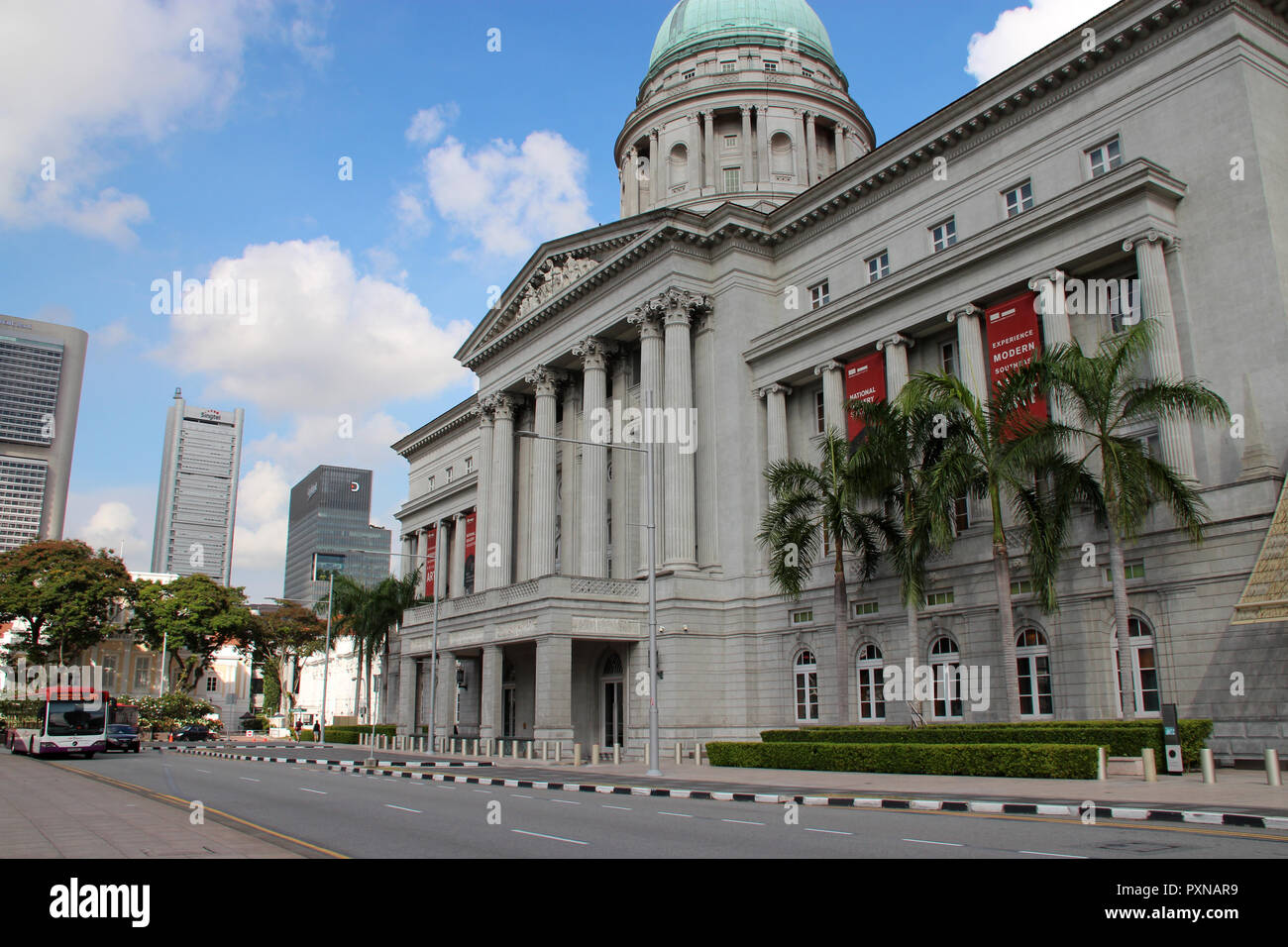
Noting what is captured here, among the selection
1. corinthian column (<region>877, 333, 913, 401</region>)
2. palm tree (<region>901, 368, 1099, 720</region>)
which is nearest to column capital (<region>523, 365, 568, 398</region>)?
corinthian column (<region>877, 333, 913, 401</region>)

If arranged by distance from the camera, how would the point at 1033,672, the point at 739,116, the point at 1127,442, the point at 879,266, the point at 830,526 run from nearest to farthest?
the point at 1127,442 → the point at 1033,672 → the point at 830,526 → the point at 879,266 → the point at 739,116

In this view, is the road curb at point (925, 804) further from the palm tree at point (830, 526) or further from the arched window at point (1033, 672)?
the arched window at point (1033, 672)

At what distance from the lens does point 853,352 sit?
3862 centimetres

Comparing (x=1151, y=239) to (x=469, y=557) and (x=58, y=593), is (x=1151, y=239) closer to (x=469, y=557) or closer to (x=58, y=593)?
(x=469, y=557)

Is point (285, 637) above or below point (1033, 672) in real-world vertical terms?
above

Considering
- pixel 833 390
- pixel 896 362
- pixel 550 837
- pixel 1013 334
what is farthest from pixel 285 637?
pixel 550 837

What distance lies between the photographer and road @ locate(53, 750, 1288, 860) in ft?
39.3

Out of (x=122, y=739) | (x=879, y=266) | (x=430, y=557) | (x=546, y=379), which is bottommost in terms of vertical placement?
(x=122, y=739)

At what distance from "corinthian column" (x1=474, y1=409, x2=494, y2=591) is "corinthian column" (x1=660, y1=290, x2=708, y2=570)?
555 inches

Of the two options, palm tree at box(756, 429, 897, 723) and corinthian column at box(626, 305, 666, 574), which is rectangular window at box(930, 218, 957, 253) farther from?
corinthian column at box(626, 305, 666, 574)

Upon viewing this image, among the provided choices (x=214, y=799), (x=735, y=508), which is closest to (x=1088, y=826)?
(x=214, y=799)

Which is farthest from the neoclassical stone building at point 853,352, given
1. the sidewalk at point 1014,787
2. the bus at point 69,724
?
the bus at point 69,724

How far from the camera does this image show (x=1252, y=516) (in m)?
25.0

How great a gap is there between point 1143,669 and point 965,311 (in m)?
13.1
